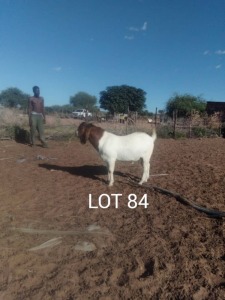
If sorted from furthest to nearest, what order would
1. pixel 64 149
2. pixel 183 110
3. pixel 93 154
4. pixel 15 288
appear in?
pixel 183 110 < pixel 64 149 < pixel 93 154 < pixel 15 288

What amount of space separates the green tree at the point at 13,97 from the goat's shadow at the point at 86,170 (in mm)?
55366

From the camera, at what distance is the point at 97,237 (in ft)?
12.8

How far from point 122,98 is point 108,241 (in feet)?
183

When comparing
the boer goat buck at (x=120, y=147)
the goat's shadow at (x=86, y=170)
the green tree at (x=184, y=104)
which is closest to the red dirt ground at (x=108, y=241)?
the goat's shadow at (x=86, y=170)

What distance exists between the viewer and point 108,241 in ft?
12.4

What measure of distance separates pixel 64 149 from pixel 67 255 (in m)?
8.35

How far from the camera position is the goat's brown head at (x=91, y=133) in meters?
6.46

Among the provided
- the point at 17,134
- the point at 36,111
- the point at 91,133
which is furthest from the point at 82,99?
the point at 91,133

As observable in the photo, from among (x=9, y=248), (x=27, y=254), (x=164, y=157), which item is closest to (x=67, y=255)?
(x=27, y=254)

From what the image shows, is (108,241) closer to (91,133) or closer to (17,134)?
(91,133)

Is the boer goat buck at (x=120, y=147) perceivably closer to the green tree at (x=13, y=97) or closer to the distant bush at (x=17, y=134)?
the distant bush at (x=17, y=134)

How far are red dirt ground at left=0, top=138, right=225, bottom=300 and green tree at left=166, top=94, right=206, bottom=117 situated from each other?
34.5m

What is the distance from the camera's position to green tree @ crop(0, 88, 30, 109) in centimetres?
6134

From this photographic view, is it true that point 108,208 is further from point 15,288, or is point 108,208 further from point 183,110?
point 183,110
